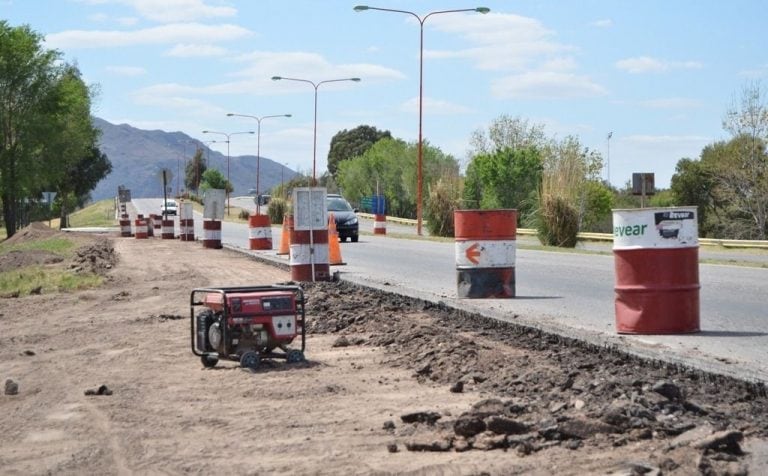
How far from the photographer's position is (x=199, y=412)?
7.92 m

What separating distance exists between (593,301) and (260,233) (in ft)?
64.4

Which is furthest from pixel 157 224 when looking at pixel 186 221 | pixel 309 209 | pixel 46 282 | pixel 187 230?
pixel 309 209

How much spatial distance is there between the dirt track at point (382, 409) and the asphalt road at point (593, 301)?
38 centimetres

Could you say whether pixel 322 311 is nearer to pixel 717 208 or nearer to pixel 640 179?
pixel 640 179

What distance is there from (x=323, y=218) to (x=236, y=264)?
27.6 feet

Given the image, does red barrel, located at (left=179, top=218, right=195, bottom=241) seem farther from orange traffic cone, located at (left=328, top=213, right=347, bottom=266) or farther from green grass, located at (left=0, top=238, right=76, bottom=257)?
orange traffic cone, located at (left=328, top=213, right=347, bottom=266)

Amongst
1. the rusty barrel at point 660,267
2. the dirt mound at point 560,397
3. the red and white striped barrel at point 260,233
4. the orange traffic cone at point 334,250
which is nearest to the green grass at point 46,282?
the orange traffic cone at point 334,250

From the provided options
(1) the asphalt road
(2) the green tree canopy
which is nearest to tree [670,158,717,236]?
(2) the green tree canopy

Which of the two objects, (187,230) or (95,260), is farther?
(187,230)

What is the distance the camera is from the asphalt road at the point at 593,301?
9.39 meters

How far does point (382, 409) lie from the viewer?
25.3 feet

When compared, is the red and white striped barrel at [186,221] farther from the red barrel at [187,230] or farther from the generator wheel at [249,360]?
the generator wheel at [249,360]

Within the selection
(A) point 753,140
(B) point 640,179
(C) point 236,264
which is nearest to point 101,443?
(C) point 236,264

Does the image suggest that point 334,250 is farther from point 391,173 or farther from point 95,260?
point 391,173
